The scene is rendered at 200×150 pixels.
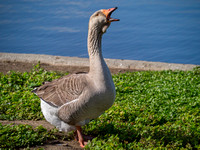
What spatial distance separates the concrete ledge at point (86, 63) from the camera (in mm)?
7268

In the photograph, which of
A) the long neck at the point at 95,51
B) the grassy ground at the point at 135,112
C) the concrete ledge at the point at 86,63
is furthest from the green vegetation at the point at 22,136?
the concrete ledge at the point at 86,63

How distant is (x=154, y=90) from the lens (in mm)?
5715

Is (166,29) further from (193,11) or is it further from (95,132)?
(95,132)

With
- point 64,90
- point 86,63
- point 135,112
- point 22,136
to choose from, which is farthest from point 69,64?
point 22,136

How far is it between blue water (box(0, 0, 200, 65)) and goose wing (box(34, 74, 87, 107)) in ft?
18.6

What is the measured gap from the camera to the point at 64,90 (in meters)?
3.75

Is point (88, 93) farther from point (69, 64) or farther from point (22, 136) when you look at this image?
point (69, 64)

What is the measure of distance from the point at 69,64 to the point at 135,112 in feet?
10.6

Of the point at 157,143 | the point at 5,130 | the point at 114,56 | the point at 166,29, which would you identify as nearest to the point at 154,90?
the point at 157,143

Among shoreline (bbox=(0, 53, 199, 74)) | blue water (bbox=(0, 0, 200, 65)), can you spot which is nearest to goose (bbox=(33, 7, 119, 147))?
shoreline (bbox=(0, 53, 199, 74))

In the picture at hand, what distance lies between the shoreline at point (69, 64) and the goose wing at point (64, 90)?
321 cm

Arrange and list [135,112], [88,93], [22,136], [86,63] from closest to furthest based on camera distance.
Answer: [88,93], [22,136], [135,112], [86,63]

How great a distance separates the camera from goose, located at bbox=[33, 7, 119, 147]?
346 cm

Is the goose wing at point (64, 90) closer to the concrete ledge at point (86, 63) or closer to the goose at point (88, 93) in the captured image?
the goose at point (88, 93)
